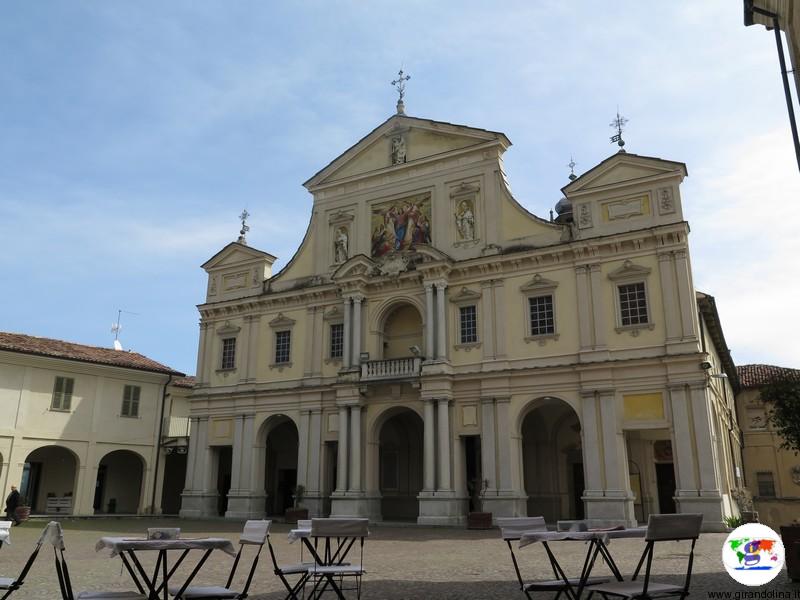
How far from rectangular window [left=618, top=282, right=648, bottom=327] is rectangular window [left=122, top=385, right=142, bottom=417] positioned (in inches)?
920

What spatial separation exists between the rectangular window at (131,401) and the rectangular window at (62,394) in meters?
2.67

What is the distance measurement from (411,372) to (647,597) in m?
19.8

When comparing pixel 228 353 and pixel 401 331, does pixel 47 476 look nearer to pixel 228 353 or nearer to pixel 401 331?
pixel 228 353

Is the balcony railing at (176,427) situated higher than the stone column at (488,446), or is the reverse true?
the balcony railing at (176,427)

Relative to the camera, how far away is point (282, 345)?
30.7m

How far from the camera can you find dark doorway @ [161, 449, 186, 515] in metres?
37.1

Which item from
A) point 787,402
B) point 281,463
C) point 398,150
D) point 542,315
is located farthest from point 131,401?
point 787,402

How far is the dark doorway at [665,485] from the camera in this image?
26969 millimetres

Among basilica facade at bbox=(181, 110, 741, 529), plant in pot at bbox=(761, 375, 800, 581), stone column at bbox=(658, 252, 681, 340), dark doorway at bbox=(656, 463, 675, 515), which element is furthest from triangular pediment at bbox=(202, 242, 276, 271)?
plant in pot at bbox=(761, 375, 800, 581)

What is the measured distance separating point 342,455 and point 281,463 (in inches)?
306

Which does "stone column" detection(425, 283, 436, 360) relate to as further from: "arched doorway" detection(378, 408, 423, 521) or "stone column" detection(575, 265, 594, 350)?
"stone column" detection(575, 265, 594, 350)

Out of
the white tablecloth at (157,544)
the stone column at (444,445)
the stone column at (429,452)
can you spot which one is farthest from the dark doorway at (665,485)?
the white tablecloth at (157,544)

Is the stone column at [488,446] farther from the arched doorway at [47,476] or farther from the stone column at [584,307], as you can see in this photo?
the arched doorway at [47,476]

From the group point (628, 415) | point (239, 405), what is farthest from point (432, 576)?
point (239, 405)
